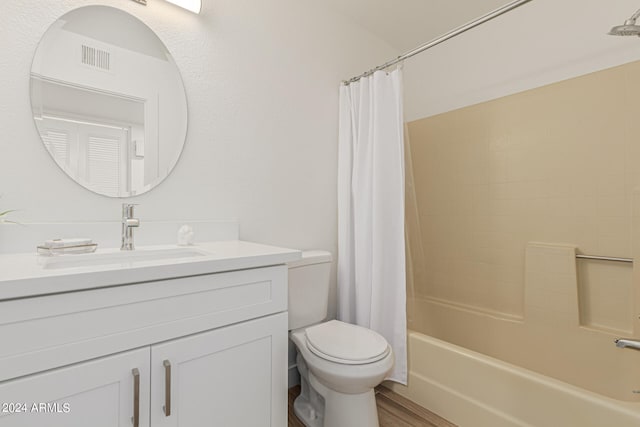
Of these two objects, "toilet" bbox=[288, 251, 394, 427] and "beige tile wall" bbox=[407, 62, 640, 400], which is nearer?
"toilet" bbox=[288, 251, 394, 427]

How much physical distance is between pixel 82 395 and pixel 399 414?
1.43 m

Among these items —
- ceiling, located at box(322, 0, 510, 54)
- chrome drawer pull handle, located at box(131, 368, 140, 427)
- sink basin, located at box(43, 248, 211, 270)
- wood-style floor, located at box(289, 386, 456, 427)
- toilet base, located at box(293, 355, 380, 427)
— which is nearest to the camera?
chrome drawer pull handle, located at box(131, 368, 140, 427)

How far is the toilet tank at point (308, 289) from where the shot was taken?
5.25 ft

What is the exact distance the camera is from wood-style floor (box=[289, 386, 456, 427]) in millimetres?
1533

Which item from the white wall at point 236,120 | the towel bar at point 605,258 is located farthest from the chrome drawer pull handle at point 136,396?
the towel bar at point 605,258

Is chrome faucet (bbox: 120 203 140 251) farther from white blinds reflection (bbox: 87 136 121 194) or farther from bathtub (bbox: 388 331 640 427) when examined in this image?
bathtub (bbox: 388 331 640 427)

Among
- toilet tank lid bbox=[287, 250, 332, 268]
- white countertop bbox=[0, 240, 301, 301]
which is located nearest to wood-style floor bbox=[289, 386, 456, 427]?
toilet tank lid bbox=[287, 250, 332, 268]

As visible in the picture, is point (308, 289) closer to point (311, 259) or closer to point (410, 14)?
point (311, 259)

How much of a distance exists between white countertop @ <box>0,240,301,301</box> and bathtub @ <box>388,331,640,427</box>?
1010 millimetres

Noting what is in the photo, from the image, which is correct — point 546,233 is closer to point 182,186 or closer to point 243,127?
point 243,127

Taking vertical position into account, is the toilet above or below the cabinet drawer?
below

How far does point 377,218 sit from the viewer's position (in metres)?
1.79

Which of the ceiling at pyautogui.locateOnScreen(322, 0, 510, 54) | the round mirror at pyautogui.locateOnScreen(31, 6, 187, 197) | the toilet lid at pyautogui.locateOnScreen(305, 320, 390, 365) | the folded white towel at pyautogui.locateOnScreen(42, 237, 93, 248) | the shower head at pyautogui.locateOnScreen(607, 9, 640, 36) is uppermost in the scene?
the ceiling at pyautogui.locateOnScreen(322, 0, 510, 54)

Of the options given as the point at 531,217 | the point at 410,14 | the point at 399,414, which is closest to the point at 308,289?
the point at 399,414
